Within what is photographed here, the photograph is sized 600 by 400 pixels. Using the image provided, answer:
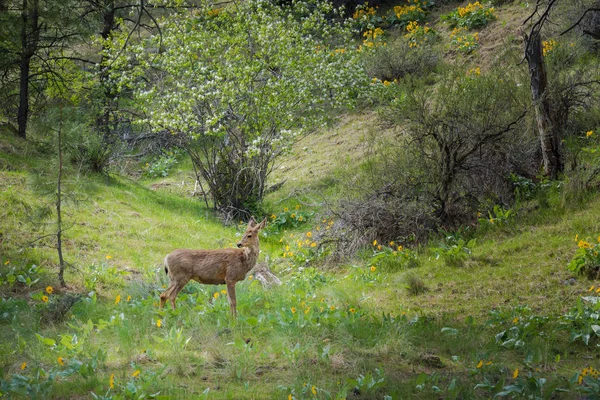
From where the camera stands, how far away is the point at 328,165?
18.0 m

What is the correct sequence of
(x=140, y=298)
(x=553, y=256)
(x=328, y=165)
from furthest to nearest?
(x=328, y=165), (x=553, y=256), (x=140, y=298)

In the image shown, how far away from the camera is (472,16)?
2267 cm

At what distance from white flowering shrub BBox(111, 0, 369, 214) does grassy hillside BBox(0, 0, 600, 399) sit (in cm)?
267

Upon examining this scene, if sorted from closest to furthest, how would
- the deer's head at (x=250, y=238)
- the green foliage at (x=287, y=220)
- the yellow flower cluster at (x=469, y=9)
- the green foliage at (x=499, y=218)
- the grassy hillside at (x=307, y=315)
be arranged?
the grassy hillside at (x=307, y=315) < the deer's head at (x=250, y=238) < the green foliage at (x=499, y=218) < the green foliage at (x=287, y=220) < the yellow flower cluster at (x=469, y=9)

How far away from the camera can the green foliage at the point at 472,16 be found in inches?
882

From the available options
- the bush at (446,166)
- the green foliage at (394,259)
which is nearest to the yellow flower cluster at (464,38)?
the bush at (446,166)

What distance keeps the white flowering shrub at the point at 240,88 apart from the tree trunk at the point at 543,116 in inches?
223

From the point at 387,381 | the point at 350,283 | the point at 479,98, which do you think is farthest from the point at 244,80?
the point at 387,381

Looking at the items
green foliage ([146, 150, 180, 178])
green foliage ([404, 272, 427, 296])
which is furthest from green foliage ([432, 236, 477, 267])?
green foliage ([146, 150, 180, 178])

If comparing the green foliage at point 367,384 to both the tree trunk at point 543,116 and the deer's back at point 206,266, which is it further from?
the tree trunk at point 543,116

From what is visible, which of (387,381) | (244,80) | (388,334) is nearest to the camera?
(387,381)

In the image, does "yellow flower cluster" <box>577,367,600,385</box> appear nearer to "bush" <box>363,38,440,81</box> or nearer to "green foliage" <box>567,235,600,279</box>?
"green foliage" <box>567,235,600,279</box>

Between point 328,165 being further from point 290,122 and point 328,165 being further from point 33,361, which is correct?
Result: point 33,361

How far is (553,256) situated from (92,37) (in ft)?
47.8
